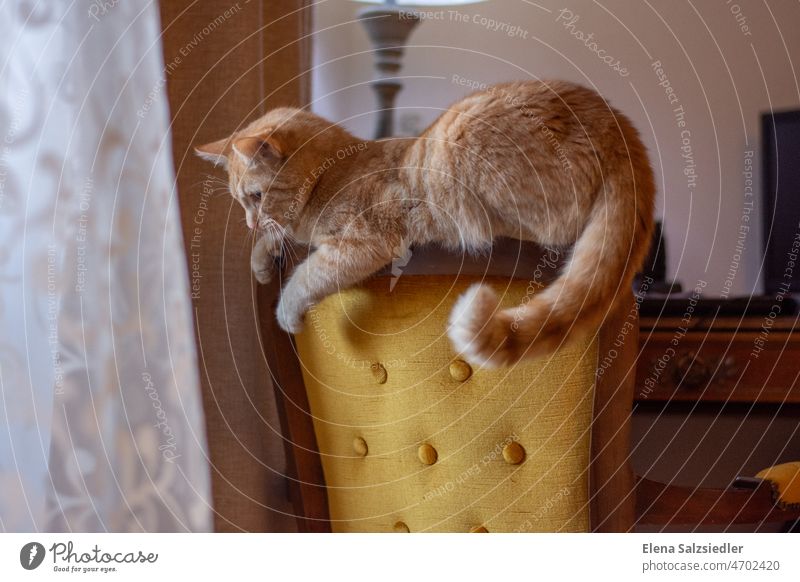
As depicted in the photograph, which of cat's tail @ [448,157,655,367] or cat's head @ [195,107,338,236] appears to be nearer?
cat's tail @ [448,157,655,367]

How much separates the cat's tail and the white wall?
0.04m

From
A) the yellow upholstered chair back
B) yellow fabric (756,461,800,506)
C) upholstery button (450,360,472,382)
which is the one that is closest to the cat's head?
the yellow upholstered chair back

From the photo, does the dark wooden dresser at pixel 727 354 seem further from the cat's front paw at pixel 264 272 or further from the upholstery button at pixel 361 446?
the cat's front paw at pixel 264 272

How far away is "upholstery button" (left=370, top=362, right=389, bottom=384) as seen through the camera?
761 millimetres

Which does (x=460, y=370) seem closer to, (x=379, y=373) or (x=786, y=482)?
(x=379, y=373)

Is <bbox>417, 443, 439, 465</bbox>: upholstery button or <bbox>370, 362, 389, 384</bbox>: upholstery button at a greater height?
<bbox>370, 362, 389, 384</bbox>: upholstery button

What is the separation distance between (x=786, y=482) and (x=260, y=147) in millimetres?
631

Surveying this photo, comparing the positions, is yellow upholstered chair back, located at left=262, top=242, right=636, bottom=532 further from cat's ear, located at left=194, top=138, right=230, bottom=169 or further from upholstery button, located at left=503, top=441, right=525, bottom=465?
cat's ear, located at left=194, top=138, right=230, bottom=169

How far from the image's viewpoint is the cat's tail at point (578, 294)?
68cm

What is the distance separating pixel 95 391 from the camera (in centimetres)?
83

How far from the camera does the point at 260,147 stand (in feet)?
2.56

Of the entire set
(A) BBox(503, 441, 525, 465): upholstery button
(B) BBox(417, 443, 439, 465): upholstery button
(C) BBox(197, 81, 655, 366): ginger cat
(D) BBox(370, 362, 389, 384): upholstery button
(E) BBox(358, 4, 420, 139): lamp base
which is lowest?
(B) BBox(417, 443, 439, 465): upholstery button

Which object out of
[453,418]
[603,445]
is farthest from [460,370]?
[603,445]

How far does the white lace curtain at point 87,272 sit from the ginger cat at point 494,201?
0.14m
